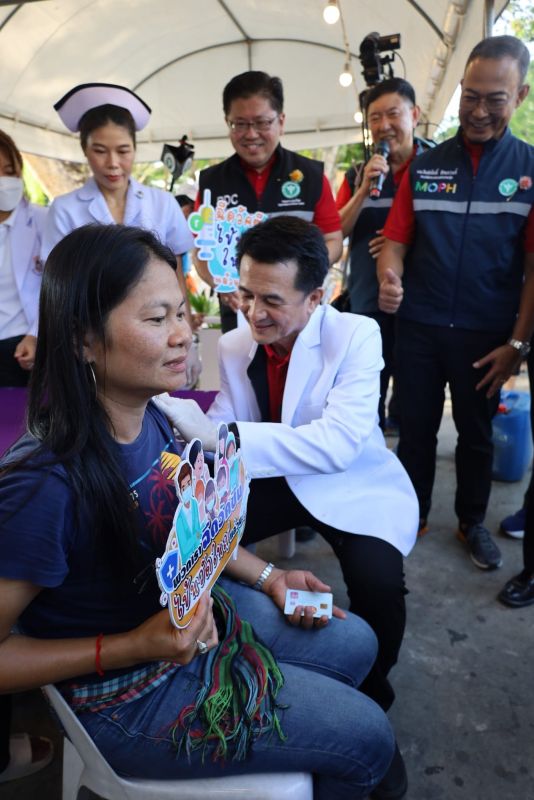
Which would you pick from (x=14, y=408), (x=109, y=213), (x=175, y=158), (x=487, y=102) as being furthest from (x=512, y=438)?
(x=175, y=158)

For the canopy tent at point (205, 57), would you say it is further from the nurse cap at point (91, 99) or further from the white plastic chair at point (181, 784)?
the white plastic chair at point (181, 784)

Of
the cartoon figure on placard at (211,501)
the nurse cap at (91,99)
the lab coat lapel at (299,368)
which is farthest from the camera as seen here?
the nurse cap at (91,99)

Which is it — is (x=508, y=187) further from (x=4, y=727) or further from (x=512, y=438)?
(x=4, y=727)

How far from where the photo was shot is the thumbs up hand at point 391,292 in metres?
2.23

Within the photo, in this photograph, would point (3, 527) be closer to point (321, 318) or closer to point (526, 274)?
point (321, 318)

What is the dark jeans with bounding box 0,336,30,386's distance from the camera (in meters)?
2.21

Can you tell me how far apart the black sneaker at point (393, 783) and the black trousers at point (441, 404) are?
130cm

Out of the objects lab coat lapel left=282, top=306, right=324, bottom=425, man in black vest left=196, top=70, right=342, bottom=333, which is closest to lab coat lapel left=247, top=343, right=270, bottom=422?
lab coat lapel left=282, top=306, right=324, bottom=425

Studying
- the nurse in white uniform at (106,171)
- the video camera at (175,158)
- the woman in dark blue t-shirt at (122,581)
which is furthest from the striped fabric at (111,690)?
the video camera at (175,158)

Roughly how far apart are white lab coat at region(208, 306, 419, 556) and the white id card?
260 millimetres

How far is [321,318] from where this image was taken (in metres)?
1.71

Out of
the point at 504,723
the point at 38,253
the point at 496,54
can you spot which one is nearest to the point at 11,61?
the point at 38,253

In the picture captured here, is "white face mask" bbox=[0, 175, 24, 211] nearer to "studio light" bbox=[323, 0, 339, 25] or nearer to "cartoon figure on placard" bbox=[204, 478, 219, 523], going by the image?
"cartoon figure on placard" bbox=[204, 478, 219, 523]

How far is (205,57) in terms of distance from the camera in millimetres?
4781
